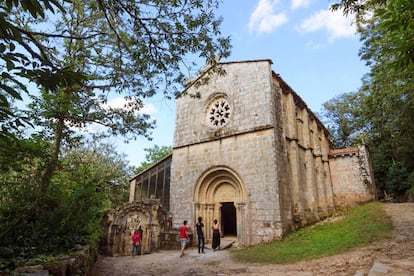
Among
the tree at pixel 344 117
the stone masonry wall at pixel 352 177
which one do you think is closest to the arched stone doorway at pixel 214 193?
the stone masonry wall at pixel 352 177

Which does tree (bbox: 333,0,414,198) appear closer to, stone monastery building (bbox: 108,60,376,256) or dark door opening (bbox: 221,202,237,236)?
stone monastery building (bbox: 108,60,376,256)

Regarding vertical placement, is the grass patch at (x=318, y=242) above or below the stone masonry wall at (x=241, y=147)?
below

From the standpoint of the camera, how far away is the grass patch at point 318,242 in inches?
295

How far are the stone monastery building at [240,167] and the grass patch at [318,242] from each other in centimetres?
71

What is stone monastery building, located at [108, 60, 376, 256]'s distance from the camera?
1086 centimetres

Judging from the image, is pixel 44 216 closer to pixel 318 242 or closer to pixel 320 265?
pixel 320 265

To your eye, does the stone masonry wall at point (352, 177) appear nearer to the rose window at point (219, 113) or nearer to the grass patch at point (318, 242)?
the grass patch at point (318, 242)

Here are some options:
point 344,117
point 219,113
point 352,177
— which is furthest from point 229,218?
point 344,117

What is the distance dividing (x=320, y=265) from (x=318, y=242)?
302 cm

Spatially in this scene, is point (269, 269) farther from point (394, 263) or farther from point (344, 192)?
point (344, 192)

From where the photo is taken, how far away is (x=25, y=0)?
6.06 feet

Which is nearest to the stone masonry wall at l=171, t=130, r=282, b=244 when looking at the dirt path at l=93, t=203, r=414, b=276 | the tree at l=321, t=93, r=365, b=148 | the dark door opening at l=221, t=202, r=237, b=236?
the dirt path at l=93, t=203, r=414, b=276

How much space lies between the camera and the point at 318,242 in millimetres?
8852

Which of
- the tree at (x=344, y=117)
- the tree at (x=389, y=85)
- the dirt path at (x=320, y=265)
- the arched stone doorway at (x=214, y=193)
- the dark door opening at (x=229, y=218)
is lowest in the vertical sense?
the dirt path at (x=320, y=265)
